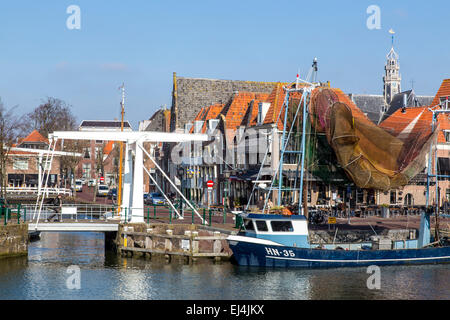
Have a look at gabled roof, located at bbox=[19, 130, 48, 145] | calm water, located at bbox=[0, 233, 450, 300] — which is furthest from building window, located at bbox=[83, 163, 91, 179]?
calm water, located at bbox=[0, 233, 450, 300]

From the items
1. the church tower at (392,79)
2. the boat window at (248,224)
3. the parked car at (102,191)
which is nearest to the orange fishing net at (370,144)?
the boat window at (248,224)

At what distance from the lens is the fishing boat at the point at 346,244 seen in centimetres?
3297

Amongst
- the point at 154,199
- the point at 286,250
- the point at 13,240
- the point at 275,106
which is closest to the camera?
the point at 286,250

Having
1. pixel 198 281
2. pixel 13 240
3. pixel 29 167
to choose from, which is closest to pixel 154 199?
pixel 29 167

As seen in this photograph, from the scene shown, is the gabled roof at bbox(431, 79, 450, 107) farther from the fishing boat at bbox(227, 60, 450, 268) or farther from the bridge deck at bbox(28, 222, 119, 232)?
the bridge deck at bbox(28, 222, 119, 232)

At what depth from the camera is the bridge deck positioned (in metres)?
36.8

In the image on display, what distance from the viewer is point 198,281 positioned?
2958 cm

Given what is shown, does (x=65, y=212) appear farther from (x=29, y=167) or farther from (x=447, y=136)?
(x=29, y=167)

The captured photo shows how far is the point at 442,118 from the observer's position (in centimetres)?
5147

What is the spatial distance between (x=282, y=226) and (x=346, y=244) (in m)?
4.30

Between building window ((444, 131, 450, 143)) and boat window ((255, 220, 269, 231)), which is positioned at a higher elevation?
building window ((444, 131, 450, 143))

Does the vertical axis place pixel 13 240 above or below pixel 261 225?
below

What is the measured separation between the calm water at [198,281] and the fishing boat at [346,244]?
2.30ft
